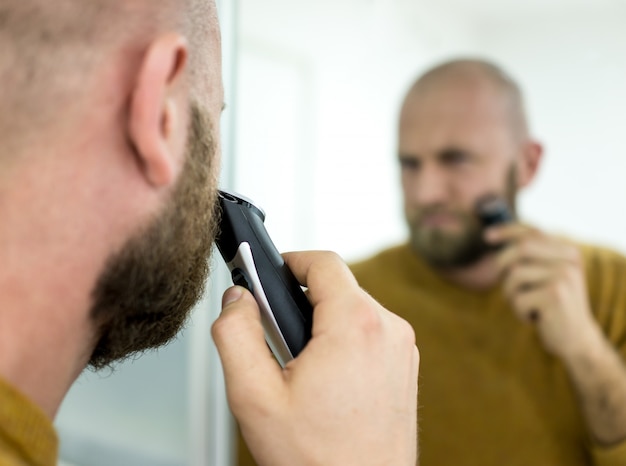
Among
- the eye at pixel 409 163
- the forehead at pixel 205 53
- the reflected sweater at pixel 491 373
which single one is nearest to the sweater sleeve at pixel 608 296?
the reflected sweater at pixel 491 373

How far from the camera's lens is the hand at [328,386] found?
0.31 m

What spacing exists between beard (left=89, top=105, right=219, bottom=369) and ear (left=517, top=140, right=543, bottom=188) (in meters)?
0.56

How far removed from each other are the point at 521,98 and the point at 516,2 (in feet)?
0.46

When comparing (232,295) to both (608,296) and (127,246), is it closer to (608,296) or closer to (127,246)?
(127,246)

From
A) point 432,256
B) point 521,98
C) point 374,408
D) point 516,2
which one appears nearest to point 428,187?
point 432,256

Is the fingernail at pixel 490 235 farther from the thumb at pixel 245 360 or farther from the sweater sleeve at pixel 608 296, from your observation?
the thumb at pixel 245 360

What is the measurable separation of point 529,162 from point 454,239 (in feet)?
0.56

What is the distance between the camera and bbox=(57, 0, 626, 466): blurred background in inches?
31.0

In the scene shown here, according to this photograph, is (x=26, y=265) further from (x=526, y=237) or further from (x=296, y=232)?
(x=526, y=237)

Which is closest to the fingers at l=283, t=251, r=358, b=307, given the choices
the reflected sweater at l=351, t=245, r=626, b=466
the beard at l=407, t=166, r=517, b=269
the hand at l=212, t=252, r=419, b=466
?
the hand at l=212, t=252, r=419, b=466

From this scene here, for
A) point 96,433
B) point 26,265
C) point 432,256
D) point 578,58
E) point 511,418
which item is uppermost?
point 578,58

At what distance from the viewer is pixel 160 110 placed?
0.28 metres

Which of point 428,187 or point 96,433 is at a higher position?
point 428,187

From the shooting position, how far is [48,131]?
0.27 metres
